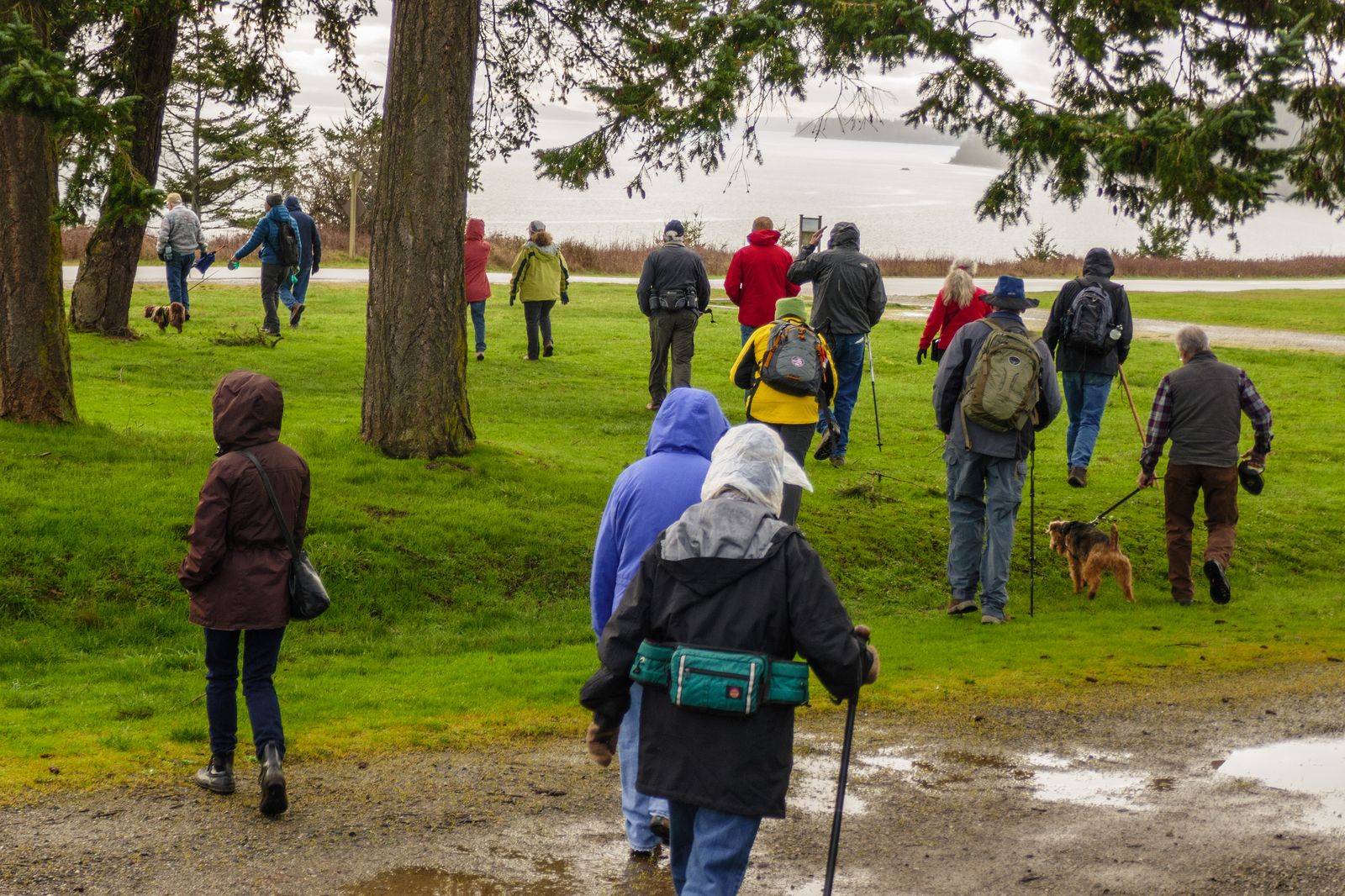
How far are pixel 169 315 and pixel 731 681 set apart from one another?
54.5 feet

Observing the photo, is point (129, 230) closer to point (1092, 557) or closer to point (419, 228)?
point (419, 228)

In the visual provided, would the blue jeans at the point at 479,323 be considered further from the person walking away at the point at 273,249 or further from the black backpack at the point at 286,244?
the black backpack at the point at 286,244

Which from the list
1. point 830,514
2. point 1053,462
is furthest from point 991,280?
point 830,514

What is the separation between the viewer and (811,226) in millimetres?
18688

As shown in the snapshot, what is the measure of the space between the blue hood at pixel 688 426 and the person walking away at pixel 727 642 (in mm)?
1174

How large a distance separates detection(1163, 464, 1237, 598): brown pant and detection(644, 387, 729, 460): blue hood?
623 cm

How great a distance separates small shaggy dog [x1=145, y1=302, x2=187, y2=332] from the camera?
1841 cm

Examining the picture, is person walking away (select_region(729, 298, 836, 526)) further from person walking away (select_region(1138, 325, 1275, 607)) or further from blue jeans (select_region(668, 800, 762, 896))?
blue jeans (select_region(668, 800, 762, 896))

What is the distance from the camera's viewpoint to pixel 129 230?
57.1ft

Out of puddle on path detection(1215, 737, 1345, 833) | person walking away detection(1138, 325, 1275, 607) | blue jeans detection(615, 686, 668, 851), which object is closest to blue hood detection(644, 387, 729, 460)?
blue jeans detection(615, 686, 668, 851)

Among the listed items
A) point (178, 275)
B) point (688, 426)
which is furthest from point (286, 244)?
point (688, 426)

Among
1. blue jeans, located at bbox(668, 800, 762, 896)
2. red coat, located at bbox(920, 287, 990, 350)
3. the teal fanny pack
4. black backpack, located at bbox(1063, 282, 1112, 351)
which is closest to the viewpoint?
the teal fanny pack

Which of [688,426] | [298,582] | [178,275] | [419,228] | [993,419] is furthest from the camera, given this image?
[178,275]

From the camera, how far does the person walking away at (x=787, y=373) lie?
1005 centimetres
